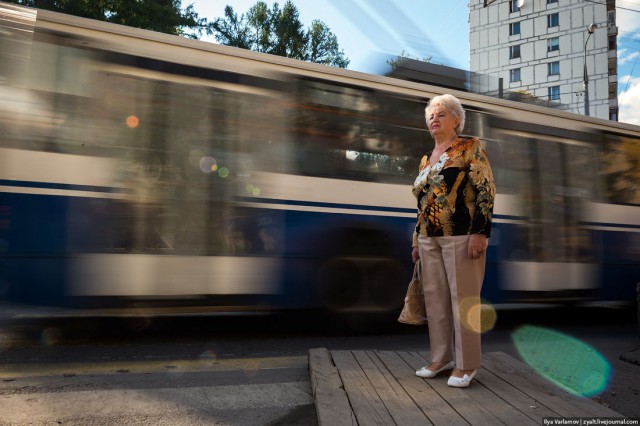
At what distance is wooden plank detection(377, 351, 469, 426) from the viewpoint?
2.66 m

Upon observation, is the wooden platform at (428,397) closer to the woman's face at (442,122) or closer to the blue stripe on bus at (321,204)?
the woman's face at (442,122)

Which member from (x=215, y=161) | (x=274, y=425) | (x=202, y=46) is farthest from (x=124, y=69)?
(x=274, y=425)

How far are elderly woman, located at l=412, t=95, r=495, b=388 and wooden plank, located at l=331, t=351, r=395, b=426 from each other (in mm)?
454

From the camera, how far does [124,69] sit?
5238 mm

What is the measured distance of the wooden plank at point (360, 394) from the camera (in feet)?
8.64

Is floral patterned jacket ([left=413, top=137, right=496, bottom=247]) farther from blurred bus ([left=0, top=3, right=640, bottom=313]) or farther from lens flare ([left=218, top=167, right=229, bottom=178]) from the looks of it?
lens flare ([left=218, top=167, right=229, bottom=178])

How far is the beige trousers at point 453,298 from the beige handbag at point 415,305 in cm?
11

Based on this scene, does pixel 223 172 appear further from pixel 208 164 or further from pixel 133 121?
pixel 133 121

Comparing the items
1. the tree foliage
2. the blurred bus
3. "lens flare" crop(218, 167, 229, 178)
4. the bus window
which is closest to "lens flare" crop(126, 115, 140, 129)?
the blurred bus

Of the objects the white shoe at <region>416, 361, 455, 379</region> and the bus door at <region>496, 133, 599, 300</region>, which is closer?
the white shoe at <region>416, 361, 455, 379</region>

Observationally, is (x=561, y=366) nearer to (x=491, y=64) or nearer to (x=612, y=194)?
(x=612, y=194)

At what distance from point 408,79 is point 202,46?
2.83 m

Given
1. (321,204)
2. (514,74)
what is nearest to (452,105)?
(321,204)

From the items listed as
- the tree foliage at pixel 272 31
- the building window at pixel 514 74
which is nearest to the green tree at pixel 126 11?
the tree foliage at pixel 272 31
